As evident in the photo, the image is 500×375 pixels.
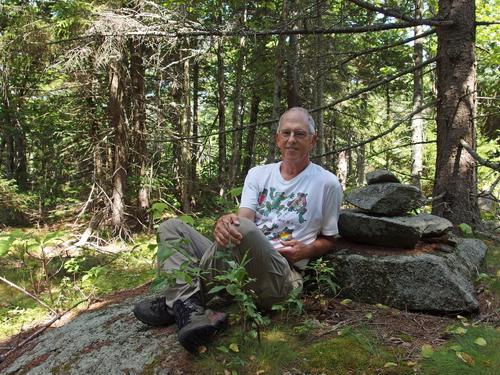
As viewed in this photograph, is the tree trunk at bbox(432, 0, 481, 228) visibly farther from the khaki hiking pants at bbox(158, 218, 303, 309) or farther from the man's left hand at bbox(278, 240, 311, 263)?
the khaki hiking pants at bbox(158, 218, 303, 309)

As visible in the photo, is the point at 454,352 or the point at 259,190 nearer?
the point at 454,352

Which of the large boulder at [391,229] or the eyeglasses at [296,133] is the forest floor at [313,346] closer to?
the large boulder at [391,229]

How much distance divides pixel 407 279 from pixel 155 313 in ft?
6.93

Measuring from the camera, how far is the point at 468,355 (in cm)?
230

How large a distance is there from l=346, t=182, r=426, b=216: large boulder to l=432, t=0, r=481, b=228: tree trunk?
119 cm

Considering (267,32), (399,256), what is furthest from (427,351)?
(267,32)

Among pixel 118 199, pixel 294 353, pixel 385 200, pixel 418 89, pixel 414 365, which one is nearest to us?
pixel 414 365

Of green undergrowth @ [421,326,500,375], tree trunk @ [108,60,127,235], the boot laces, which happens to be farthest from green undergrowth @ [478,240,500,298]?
tree trunk @ [108,60,127,235]

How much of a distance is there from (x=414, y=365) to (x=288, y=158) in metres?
1.80

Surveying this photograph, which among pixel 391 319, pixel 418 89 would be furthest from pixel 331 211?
pixel 418 89

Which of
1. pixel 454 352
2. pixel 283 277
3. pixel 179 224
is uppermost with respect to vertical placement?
pixel 179 224

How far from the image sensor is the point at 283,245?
126 inches

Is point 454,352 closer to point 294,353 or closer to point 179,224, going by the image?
Answer: point 294,353

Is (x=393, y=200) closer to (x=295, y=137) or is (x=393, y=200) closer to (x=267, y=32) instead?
(x=295, y=137)
